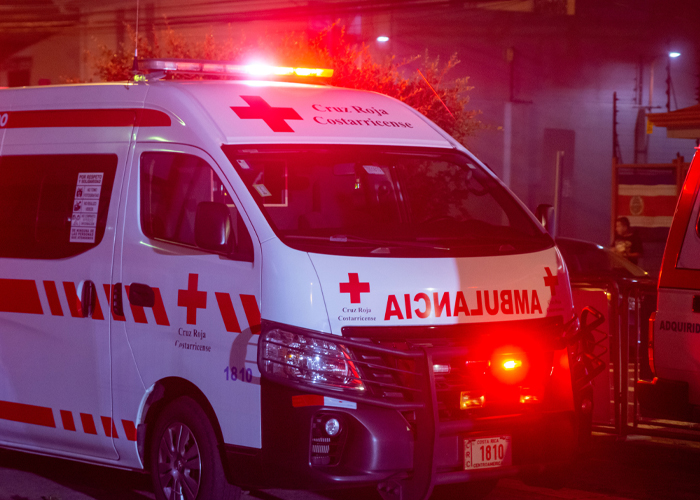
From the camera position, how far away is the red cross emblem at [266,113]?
5.87 metres

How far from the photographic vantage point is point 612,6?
119 feet

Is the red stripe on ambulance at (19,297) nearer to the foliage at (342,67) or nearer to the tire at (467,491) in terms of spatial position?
the tire at (467,491)

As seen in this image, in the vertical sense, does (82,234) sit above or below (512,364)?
above

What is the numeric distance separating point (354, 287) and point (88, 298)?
5.88 feet

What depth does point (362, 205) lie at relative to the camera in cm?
689

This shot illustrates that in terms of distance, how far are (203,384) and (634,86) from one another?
3343cm

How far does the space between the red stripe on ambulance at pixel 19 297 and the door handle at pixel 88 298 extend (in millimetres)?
385

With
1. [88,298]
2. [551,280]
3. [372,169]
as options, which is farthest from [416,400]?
[372,169]

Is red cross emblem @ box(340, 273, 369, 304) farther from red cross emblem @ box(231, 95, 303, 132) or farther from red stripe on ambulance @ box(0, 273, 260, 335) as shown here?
red cross emblem @ box(231, 95, 303, 132)

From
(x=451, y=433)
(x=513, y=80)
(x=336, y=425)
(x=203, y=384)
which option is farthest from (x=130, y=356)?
(x=513, y=80)

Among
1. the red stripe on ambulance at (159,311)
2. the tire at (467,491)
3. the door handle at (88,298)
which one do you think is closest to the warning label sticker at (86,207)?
the door handle at (88,298)

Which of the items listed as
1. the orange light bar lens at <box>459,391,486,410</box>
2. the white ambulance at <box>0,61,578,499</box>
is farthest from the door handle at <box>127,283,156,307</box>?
the orange light bar lens at <box>459,391,486,410</box>

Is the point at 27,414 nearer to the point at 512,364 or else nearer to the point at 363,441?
the point at 363,441

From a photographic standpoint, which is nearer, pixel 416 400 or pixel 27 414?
pixel 416 400
